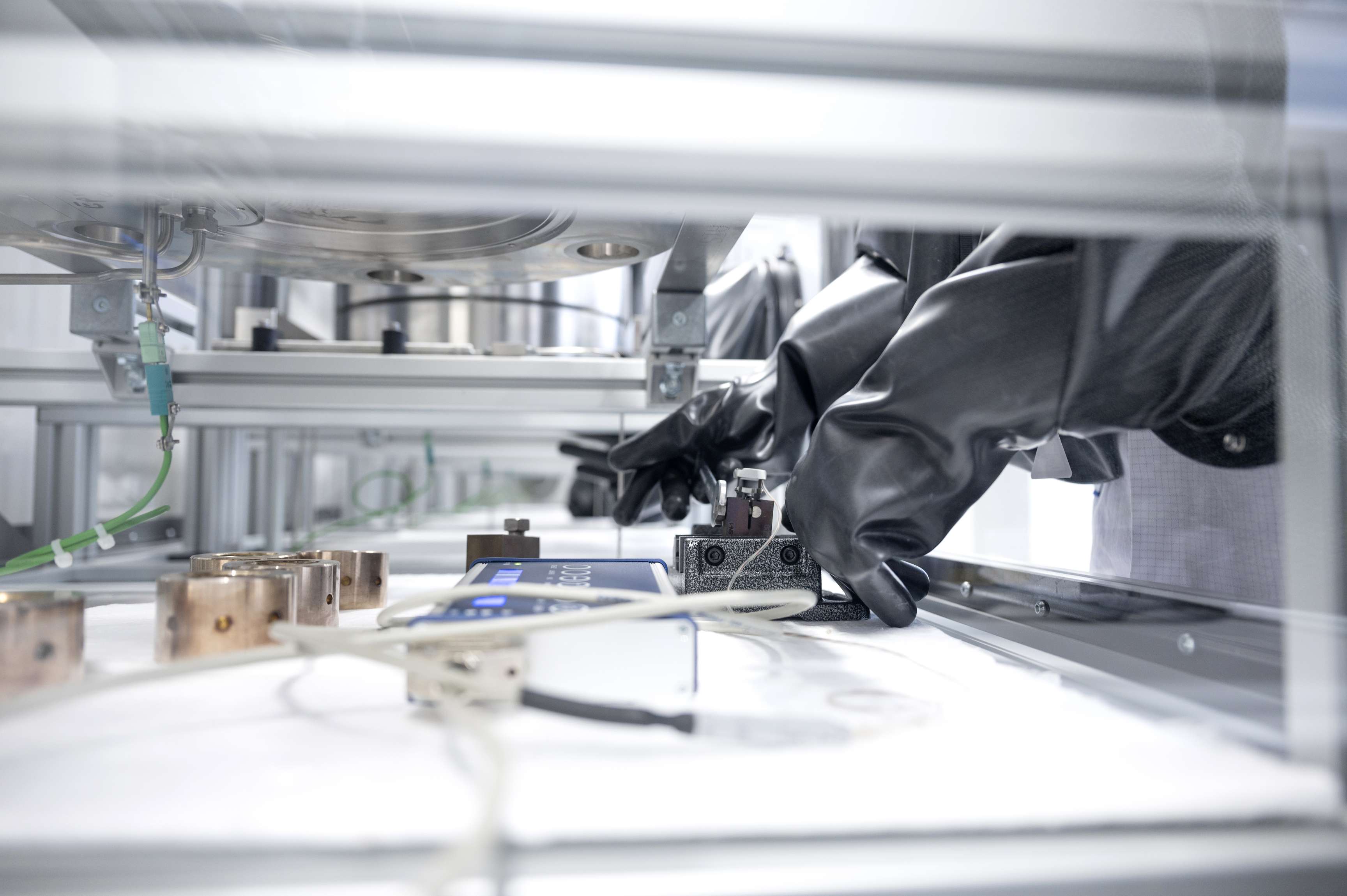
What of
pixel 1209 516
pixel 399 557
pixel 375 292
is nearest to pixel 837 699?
pixel 1209 516

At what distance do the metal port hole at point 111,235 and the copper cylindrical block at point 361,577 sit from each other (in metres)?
0.27

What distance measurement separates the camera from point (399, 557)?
1108mm

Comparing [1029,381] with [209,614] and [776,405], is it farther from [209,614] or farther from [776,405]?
[209,614]

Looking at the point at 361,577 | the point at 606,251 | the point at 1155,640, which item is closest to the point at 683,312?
the point at 606,251

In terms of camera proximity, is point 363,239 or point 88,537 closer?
point 88,537

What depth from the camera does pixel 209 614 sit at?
37cm

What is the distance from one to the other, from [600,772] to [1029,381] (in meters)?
0.30

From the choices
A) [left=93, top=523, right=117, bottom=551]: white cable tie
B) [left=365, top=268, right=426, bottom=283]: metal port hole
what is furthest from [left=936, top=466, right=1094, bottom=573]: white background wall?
[left=93, top=523, right=117, bottom=551]: white cable tie

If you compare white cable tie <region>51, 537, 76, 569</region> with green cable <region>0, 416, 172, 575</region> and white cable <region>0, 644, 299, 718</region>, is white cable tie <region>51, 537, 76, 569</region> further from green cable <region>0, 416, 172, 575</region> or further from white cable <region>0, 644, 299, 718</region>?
white cable <region>0, 644, 299, 718</region>

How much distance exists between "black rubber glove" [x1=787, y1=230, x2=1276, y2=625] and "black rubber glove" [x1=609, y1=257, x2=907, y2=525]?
0.67ft

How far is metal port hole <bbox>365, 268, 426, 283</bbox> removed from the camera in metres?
0.74

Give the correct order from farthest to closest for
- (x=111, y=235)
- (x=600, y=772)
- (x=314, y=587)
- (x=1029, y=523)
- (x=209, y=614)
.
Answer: (x=1029, y=523), (x=111, y=235), (x=314, y=587), (x=209, y=614), (x=600, y=772)

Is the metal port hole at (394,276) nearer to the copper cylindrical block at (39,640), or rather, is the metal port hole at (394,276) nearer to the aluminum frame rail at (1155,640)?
the copper cylindrical block at (39,640)

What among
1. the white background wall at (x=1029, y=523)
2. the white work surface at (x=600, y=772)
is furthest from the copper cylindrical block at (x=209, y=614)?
the white background wall at (x=1029, y=523)
